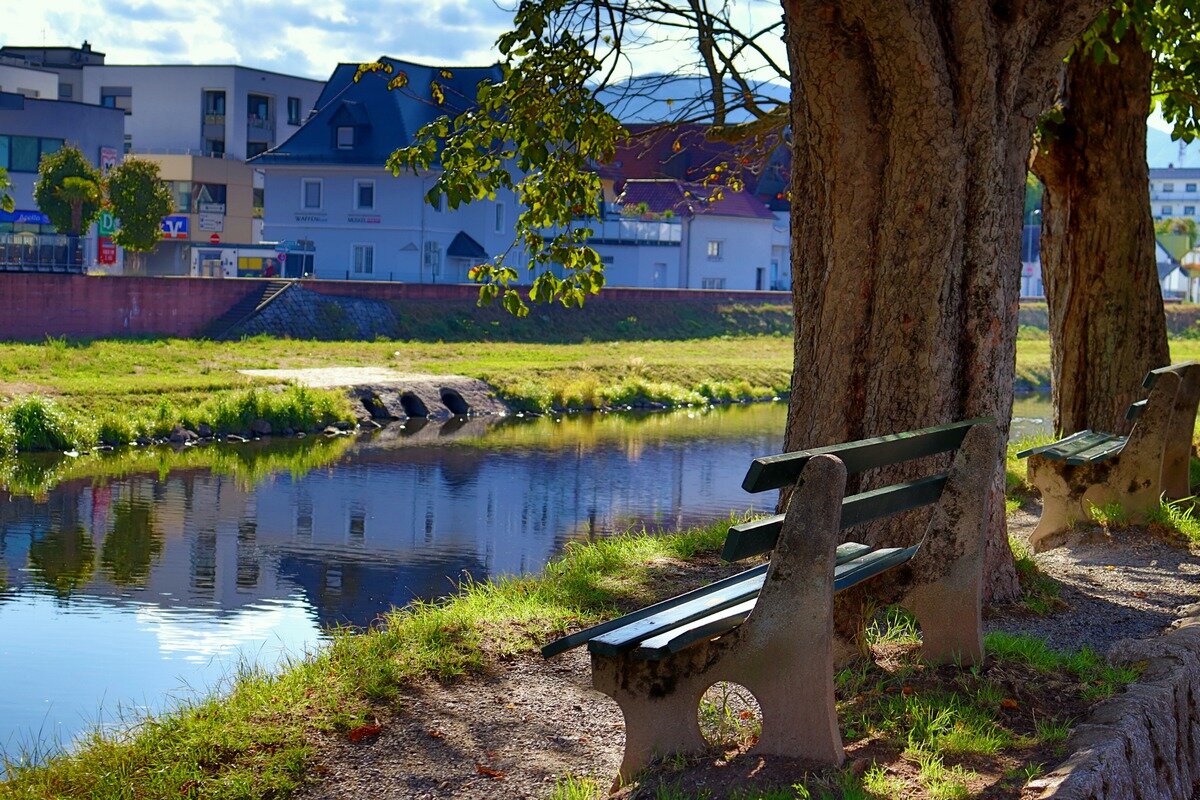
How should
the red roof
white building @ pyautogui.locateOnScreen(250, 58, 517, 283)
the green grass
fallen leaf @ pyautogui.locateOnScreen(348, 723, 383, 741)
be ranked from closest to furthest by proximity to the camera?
1. the green grass
2. fallen leaf @ pyautogui.locateOnScreen(348, 723, 383, 741)
3. white building @ pyautogui.locateOnScreen(250, 58, 517, 283)
4. the red roof

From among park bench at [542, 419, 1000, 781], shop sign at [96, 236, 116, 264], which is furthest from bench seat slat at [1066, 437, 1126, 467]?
shop sign at [96, 236, 116, 264]

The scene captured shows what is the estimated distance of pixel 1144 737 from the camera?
5738 mm

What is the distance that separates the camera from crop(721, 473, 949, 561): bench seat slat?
16.6 feet

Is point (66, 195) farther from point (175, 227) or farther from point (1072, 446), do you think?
point (1072, 446)

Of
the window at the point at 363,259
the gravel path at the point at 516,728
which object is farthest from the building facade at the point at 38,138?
the gravel path at the point at 516,728

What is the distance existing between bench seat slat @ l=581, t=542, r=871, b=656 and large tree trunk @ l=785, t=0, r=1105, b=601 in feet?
6.42

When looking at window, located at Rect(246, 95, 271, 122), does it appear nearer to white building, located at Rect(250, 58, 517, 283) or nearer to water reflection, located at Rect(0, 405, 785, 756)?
white building, located at Rect(250, 58, 517, 283)

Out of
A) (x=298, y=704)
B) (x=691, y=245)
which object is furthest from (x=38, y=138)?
(x=298, y=704)

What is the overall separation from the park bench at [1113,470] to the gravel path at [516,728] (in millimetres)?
1735

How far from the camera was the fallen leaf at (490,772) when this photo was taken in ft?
19.9

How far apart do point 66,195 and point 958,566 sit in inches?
2030

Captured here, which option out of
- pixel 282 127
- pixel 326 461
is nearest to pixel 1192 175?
pixel 282 127

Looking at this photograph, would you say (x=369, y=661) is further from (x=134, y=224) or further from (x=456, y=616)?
(x=134, y=224)

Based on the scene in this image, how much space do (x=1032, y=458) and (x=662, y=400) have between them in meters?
27.9
